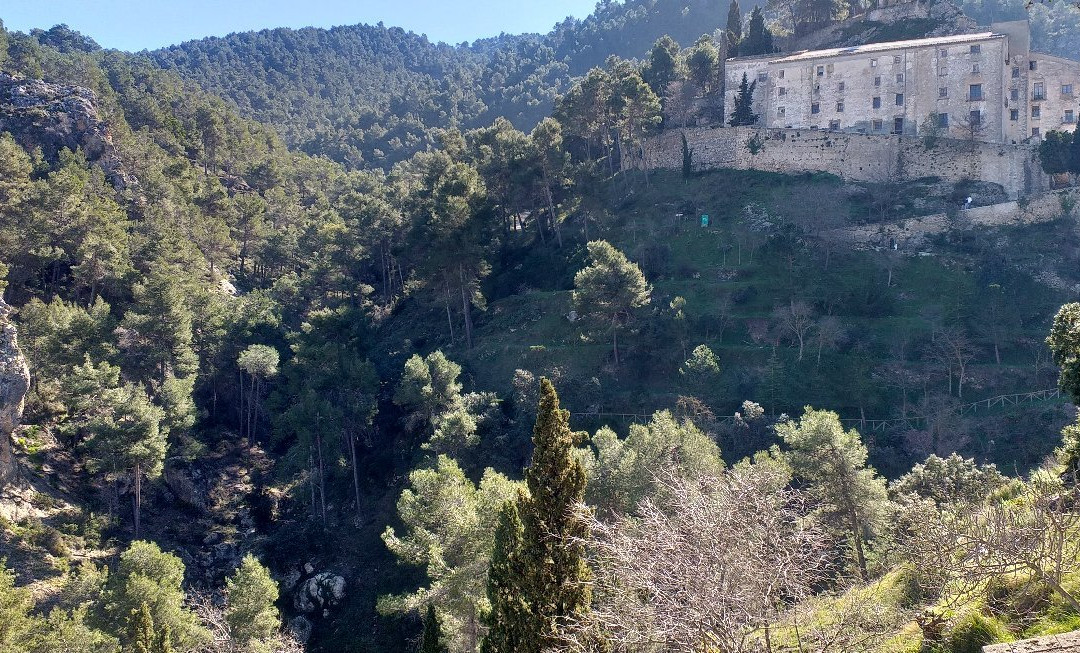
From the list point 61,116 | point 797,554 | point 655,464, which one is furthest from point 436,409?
point 61,116

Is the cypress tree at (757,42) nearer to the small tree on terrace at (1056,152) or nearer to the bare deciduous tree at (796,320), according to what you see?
the small tree on terrace at (1056,152)

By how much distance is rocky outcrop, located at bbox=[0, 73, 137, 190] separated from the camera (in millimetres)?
53000

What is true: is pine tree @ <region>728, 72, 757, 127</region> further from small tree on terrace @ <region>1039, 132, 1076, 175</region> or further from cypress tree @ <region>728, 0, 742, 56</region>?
small tree on terrace @ <region>1039, 132, 1076, 175</region>

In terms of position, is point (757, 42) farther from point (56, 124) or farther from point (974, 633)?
point (974, 633)

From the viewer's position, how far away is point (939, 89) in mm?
52312

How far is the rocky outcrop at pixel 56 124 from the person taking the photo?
5300 cm

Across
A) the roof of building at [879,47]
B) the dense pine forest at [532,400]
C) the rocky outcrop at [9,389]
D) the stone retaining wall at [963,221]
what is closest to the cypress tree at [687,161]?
the dense pine forest at [532,400]

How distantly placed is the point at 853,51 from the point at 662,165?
1495cm

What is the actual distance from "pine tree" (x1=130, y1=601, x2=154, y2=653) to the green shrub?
61.2 feet

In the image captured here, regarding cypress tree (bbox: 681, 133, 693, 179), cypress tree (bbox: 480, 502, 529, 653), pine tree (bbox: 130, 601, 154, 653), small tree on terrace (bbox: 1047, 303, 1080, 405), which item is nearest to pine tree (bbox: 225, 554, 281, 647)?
pine tree (bbox: 130, 601, 154, 653)

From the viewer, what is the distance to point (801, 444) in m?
25.0

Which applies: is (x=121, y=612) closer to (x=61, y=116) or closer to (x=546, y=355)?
(x=546, y=355)

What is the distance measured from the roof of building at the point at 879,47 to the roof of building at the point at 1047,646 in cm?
5125

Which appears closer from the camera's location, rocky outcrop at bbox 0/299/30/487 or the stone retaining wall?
rocky outcrop at bbox 0/299/30/487
